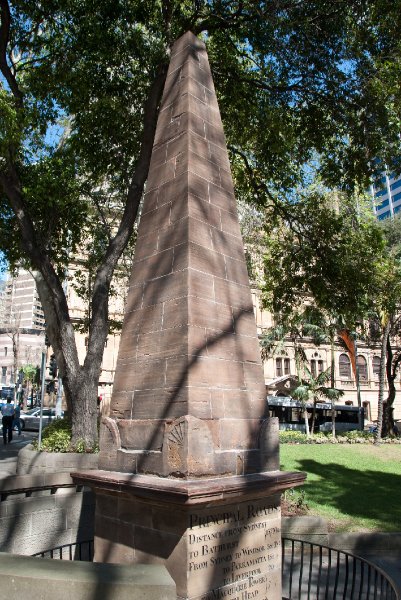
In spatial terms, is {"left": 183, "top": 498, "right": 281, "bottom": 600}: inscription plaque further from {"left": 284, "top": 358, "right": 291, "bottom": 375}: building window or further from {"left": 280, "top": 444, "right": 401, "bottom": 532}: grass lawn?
{"left": 284, "top": 358, "right": 291, "bottom": 375}: building window

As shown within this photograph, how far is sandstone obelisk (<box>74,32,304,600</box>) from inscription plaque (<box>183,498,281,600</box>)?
1 centimetres

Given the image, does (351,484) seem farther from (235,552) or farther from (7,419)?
(7,419)

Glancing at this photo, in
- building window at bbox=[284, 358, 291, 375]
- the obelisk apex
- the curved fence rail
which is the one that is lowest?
the curved fence rail

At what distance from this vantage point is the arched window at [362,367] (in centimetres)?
5191

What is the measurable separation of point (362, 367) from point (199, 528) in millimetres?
51318

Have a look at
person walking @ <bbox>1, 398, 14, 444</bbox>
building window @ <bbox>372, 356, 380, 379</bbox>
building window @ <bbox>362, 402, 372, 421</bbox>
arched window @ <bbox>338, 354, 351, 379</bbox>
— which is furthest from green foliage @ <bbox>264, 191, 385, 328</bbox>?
building window @ <bbox>372, 356, 380, 379</bbox>

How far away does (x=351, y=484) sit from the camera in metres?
13.4

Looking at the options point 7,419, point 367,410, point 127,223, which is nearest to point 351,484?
point 127,223

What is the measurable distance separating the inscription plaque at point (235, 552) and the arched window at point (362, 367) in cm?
4967

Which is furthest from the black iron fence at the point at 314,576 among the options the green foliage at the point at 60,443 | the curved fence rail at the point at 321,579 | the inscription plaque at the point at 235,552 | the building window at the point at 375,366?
the building window at the point at 375,366

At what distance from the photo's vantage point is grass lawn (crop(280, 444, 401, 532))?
9.88m

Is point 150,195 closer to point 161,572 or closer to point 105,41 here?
point 161,572

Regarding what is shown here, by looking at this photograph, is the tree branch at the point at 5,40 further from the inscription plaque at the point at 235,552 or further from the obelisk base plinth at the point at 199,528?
the inscription plaque at the point at 235,552

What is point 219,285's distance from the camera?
17.6ft
